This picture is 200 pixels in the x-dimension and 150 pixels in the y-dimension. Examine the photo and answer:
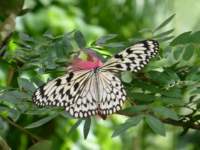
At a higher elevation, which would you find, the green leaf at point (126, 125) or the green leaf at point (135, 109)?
the green leaf at point (135, 109)

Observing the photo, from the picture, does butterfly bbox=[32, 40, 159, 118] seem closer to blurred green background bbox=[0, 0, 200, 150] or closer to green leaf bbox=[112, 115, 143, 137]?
green leaf bbox=[112, 115, 143, 137]

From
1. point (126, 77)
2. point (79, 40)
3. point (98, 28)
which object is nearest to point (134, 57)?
point (126, 77)

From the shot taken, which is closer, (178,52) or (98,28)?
(178,52)

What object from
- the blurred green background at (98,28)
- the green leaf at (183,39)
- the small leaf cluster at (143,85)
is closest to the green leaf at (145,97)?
the small leaf cluster at (143,85)

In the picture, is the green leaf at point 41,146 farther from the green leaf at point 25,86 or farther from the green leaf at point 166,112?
the green leaf at point 166,112

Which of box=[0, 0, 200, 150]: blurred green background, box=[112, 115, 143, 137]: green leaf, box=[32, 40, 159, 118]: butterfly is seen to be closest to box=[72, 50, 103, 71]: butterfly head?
box=[32, 40, 159, 118]: butterfly

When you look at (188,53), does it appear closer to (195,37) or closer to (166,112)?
(195,37)
